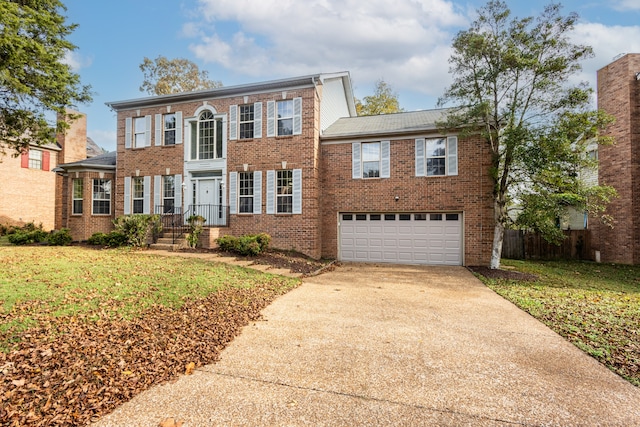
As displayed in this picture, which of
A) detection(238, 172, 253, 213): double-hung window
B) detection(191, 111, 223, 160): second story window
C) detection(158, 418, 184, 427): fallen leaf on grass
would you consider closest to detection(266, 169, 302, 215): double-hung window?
detection(238, 172, 253, 213): double-hung window

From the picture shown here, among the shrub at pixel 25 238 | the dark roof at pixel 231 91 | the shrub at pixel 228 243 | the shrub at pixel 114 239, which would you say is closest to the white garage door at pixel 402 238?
the shrub at pixel 228 243

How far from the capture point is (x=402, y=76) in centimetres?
2173

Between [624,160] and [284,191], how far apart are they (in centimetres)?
1348

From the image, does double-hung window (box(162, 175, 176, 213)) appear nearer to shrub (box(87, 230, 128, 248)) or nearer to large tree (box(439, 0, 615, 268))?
shrub (box(87, 230, 128, 248))

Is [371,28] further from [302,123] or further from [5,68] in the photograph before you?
[5,68]

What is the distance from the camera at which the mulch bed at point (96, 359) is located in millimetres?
2617

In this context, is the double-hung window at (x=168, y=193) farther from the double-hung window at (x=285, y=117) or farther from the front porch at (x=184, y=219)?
the double-hung window at (x=285, y=117)

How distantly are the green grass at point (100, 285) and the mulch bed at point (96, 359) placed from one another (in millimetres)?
253

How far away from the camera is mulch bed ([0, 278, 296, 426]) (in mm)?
2617

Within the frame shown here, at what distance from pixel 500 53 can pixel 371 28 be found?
21.8ft

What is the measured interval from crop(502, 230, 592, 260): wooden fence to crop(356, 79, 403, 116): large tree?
42.6 feet

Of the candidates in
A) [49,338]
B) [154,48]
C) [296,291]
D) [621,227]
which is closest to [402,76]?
[621,227]

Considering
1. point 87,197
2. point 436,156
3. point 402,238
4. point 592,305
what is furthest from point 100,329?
point 87,197

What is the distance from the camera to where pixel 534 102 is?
9.49 metres
